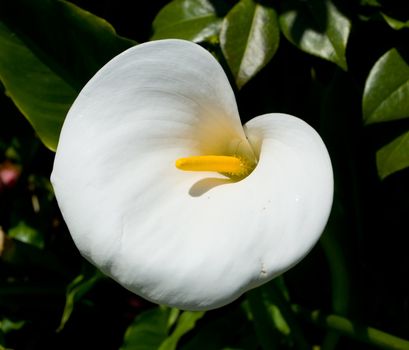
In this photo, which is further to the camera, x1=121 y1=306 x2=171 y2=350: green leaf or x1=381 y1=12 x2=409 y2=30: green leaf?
x1=121 y1=306 x2=171 y2=350: green leaf

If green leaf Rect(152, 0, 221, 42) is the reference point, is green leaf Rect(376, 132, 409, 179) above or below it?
below

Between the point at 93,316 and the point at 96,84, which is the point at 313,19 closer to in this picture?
the point at 96,84

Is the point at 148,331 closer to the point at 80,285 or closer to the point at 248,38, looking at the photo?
the point at 80,285

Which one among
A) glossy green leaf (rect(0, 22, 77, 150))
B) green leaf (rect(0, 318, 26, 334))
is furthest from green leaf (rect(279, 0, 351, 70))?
green leaf (rect(0, 318, 26, 334))

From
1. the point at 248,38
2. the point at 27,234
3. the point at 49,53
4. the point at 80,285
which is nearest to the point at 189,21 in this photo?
the point at 248,38

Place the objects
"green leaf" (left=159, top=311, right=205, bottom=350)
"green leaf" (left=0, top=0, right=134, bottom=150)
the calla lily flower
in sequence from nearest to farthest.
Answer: the calla lily flower
"green leaf" (left=0, top=0, right=134, bottom=150)
"green leaf" (left=159, top=311, right=205, bottom=350)

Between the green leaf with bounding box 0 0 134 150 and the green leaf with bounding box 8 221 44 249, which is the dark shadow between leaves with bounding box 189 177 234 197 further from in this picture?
the green leaf with bounding box 8 221 44 249

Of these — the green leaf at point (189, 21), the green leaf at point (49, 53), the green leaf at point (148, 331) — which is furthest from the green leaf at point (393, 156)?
the green leaf at point (148, 331)

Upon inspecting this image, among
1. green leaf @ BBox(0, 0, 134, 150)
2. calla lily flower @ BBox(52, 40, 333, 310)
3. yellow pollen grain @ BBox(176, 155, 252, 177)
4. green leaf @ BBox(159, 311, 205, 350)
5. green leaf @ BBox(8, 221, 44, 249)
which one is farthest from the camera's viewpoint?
green leaf @ BBox(8, 221, 44, 249)
